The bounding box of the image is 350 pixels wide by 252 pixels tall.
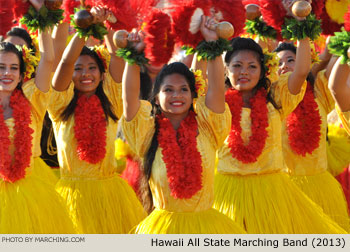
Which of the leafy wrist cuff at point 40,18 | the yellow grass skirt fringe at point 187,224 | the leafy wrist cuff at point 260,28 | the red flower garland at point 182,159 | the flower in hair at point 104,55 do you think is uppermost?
the leafy wrist cuff at point 40,18

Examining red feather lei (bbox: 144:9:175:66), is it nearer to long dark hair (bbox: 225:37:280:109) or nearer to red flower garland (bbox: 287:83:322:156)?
long dark hair (bbox: 225:37:280:109)

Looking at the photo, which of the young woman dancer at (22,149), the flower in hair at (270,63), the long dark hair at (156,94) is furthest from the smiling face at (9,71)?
the flower in hair at (270,63)

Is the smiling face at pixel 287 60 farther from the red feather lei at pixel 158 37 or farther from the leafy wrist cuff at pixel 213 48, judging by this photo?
the leafy wrist cuff at pixel 213 48

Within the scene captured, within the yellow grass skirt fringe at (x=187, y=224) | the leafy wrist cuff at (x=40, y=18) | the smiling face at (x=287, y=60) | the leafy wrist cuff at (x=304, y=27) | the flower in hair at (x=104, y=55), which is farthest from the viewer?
the smiling face at (x=287, y=60)

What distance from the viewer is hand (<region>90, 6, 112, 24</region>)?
368cm

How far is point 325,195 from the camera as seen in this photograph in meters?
4.83

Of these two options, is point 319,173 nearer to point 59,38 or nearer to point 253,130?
point 253,130

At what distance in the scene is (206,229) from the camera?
3.50 metres

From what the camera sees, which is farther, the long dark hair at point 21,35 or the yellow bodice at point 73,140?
the long dark hair at point 21,35

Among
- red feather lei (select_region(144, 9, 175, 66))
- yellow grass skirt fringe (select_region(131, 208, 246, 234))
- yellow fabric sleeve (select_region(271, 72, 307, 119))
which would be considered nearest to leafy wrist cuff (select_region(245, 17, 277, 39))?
yellow fabric sleeve (select_region(271, 72, 307, 119))

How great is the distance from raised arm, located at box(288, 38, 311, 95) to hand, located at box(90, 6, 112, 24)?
126cm

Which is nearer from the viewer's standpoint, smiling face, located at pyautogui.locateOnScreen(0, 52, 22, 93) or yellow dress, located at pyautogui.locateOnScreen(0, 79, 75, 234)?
yellow dress, located at pyautogui.locateOnScreen(0, 79, 75, 234)

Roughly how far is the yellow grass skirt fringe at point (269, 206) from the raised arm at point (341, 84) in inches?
27.0

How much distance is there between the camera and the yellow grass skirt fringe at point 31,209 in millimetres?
3642
